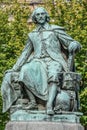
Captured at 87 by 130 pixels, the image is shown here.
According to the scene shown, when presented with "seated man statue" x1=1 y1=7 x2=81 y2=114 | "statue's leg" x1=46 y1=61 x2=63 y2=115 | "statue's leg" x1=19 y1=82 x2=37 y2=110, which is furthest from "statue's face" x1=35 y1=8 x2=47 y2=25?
"statue's leg" x1=19 y1=82 x2=37 y2=110

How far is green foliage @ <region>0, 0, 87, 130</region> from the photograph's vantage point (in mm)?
25886

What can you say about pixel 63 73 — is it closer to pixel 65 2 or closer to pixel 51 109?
pixel 51 109

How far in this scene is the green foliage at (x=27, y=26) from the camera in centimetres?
2589

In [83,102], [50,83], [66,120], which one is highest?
[50,83]

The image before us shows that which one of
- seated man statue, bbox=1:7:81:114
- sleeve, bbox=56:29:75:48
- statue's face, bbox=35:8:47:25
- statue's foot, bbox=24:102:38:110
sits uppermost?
statue's face, bbox=35:8:47:25

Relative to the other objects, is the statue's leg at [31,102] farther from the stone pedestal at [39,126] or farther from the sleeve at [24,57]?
the sleeve at [24,57]

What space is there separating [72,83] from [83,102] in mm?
11078

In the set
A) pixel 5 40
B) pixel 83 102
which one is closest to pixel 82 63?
pixel 83 102

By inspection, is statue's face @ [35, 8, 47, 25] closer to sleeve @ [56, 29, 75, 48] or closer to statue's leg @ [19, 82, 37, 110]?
sleeve @ [56, 29, 75, 48]

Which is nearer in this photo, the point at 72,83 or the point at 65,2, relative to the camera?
the point at 72,83

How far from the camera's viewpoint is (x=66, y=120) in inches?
509

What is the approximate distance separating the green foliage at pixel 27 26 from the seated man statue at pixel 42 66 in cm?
1071

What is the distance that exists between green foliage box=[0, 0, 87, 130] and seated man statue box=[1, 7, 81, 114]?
10715 millimetres

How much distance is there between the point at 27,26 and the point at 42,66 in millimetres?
15325
